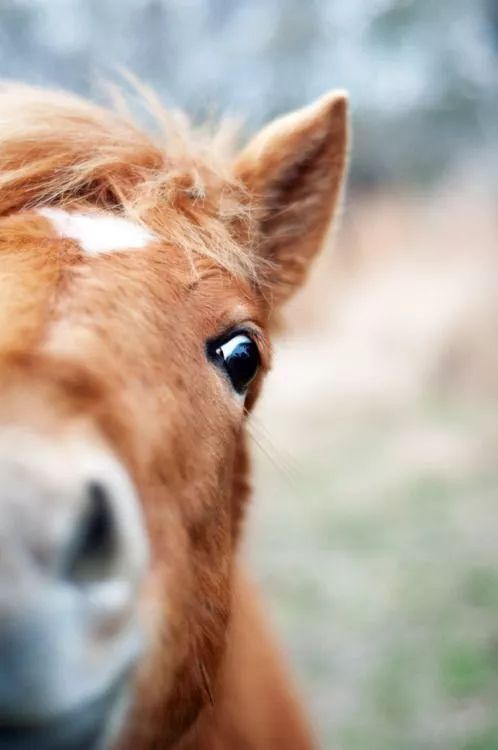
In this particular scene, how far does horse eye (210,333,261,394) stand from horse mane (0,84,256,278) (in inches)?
8.4

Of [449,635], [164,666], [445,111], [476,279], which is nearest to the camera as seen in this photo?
[164,666]

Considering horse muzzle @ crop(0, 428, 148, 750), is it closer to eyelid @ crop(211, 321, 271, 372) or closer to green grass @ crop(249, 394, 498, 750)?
eyelid @ crop(211, 321, 271, 372)

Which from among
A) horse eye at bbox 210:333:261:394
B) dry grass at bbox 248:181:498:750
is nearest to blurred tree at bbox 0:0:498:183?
dry grass at bbox 248:181:498:750

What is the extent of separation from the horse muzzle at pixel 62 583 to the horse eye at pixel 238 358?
1.86 ft

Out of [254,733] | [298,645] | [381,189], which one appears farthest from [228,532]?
[381,189]

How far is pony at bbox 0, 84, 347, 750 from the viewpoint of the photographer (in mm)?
1213

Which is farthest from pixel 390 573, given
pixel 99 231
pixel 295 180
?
pixel 99 231

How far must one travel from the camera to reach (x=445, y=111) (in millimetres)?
12328

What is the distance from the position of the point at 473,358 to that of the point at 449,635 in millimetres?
5233

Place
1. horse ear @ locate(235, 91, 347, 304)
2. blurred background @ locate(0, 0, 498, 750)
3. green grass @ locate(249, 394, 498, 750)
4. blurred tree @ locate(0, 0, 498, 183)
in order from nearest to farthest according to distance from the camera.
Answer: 1. horse ear @ locate(235, 91, 347, 304)
2. green grass @ locate(249, 394, 498, 750)
3. blurred background @ locate(0, 0, 498, 750)
4. blurred tree @ locate(0, 0, 498, 183)

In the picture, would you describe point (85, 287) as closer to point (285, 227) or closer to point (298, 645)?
point (285, 227)

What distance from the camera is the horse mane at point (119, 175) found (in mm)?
1942

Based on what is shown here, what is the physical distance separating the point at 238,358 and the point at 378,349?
29.9 ft

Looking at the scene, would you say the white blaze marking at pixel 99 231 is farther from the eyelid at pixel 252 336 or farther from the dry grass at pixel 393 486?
the dry grass at pixel 393 486
